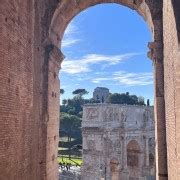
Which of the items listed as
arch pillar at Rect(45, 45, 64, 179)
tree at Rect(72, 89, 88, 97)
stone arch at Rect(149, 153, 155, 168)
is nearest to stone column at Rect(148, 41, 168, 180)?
arch pillar at Rect(45, 45, 64, 179)

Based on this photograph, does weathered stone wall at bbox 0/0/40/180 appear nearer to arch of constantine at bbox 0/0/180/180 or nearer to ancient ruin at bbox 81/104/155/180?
arch of constantine at bbox 0/0/180/180

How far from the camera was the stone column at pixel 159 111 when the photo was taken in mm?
8092

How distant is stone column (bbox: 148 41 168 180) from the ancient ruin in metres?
17.5

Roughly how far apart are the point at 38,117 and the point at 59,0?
3029 mm

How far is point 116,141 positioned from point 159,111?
63.8 feet

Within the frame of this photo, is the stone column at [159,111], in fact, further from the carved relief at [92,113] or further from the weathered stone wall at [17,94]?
the carved relief at [92,113]

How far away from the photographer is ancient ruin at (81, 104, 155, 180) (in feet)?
85.0

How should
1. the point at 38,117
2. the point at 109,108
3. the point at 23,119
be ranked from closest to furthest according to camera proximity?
the point at 23,119
the point at 38,117
the point at 109,108

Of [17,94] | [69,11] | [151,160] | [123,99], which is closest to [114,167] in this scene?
[151,160]

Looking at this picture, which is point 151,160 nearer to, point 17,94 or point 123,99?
point 17,94

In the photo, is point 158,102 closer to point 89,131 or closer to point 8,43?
point 8,43

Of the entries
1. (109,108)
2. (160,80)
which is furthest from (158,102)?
(109,108)

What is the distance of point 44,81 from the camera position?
8914 mm

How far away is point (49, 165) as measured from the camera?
30.2 feet
